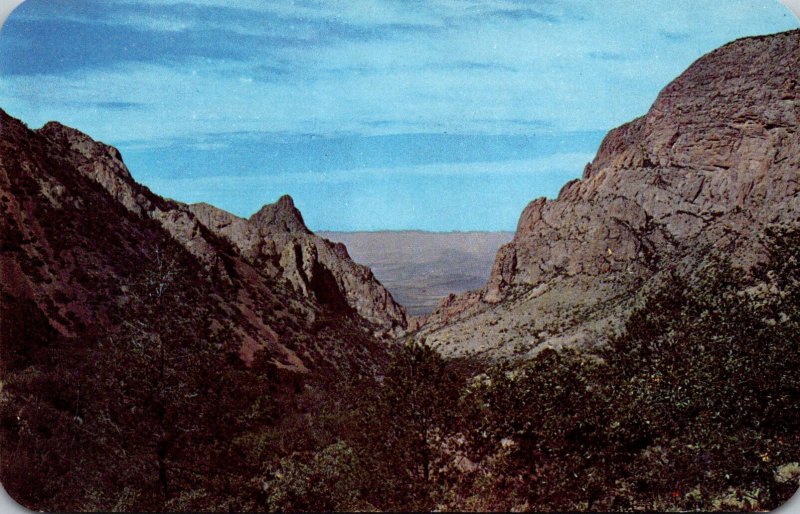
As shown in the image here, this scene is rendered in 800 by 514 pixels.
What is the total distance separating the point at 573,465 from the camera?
364 inches

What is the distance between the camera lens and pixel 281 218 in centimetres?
1078

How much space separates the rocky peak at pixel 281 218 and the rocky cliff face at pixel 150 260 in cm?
2

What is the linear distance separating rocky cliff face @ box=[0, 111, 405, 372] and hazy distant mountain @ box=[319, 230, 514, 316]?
279 millimetres

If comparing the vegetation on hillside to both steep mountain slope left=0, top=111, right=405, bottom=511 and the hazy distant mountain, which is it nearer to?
steep mountain slope left=0, top=111, right=405, bottom=511

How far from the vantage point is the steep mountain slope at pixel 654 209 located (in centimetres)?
1073

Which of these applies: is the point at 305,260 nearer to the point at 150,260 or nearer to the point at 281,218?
the point at 281,218

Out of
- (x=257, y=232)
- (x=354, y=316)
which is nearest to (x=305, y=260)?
(x=257, y=232)

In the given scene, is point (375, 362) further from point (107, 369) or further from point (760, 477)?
point (760, 477)

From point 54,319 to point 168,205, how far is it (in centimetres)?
252

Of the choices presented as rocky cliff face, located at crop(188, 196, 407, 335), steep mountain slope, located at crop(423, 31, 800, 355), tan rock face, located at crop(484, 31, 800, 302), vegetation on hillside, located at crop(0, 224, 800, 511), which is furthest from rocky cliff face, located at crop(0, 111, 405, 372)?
tan rock face, located at crop(484, 31, 800, 302)

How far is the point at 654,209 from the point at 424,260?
4882 millimetres

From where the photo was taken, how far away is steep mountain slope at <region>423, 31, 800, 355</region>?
10.7 meters

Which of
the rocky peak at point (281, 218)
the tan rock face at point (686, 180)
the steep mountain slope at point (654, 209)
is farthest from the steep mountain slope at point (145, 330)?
the tan rock face at point (686, 180)

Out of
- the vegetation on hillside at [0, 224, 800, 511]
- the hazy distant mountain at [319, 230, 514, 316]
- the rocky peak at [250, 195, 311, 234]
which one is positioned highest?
the rocky peak at [250, 195, 311, 234]
